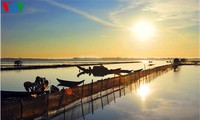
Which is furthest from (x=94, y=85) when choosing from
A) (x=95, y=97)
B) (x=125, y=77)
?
(x=125, y=77)

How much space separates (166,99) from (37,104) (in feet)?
71.7

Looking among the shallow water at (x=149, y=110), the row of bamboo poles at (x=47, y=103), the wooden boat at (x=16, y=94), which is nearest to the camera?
the row of bamboo poles at (x=47, y=103)

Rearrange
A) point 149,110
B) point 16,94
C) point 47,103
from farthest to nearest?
→ 1. point 149,110
2. point 16,94
3. point 47,103

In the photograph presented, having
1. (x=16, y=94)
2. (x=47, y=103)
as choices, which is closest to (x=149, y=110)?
(x=47, y=103)

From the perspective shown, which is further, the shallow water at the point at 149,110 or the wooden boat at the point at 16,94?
the wooden boat at the point at 16,94

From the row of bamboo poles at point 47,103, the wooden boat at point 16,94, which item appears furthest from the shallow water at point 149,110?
the wooden boat at point 16,94

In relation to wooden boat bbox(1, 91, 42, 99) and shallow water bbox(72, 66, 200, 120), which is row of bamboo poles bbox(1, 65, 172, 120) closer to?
shallow water bbox(72, 66, 200, 120)

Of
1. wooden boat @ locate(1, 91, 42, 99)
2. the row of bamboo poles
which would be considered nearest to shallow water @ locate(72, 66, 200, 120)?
the row of bamboo poles

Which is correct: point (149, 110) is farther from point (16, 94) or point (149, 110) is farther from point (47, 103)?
point (16, 94)

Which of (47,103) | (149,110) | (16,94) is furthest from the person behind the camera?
(149,110)

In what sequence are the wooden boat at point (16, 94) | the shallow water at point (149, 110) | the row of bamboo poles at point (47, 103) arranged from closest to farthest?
the row of bamboo poles at point (47, 103)
the shallow water at point (149, 110)
the wooden boat at point (16, 94)

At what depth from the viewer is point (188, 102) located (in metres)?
36.4

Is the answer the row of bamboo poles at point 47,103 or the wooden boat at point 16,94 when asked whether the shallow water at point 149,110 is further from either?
the wooden boat at point 16,94

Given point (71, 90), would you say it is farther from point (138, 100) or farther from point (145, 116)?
point (138, 100)
